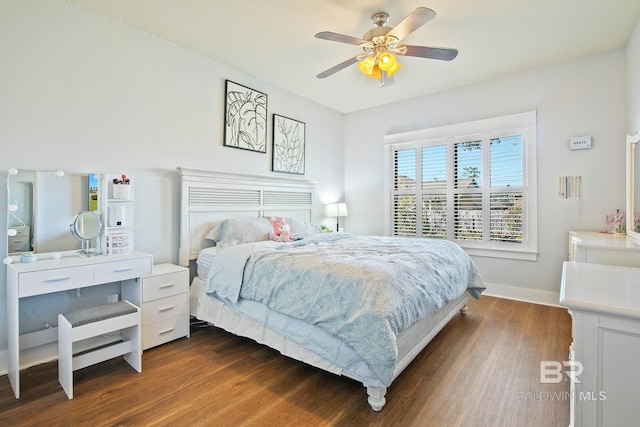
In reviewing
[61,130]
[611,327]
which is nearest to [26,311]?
[61,130]

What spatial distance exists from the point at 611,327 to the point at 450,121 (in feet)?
12.2

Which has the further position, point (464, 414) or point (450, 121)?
point (450, 121)

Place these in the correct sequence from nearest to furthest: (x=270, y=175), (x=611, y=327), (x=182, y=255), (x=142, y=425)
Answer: (x=611, y=327) < (x=142, y=425) < (x=182, y=255) < (x=270, y=175)

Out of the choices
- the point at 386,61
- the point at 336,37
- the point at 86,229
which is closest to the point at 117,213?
the point at 86,229

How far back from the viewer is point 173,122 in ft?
10.1

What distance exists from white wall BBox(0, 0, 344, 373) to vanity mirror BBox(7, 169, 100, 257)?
0.30 ft

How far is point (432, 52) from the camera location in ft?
8.07

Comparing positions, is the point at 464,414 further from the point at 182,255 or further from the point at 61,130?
the point at 61,130

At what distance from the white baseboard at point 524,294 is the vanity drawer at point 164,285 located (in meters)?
3.64

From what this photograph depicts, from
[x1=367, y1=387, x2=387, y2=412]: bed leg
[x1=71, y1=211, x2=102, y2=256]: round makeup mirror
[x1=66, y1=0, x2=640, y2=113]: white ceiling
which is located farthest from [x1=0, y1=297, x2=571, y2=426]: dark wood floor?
[x1=66, y1=0, x2=640, y2=113]: white ceiling

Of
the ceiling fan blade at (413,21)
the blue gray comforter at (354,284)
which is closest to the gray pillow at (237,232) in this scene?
the blue gray comforter at (354,284)

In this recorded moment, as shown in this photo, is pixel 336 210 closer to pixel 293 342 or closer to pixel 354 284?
pixel 293 342

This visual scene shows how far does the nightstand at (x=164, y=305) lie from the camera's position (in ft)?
8.09

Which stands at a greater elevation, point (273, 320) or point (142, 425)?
point (273, 320)
